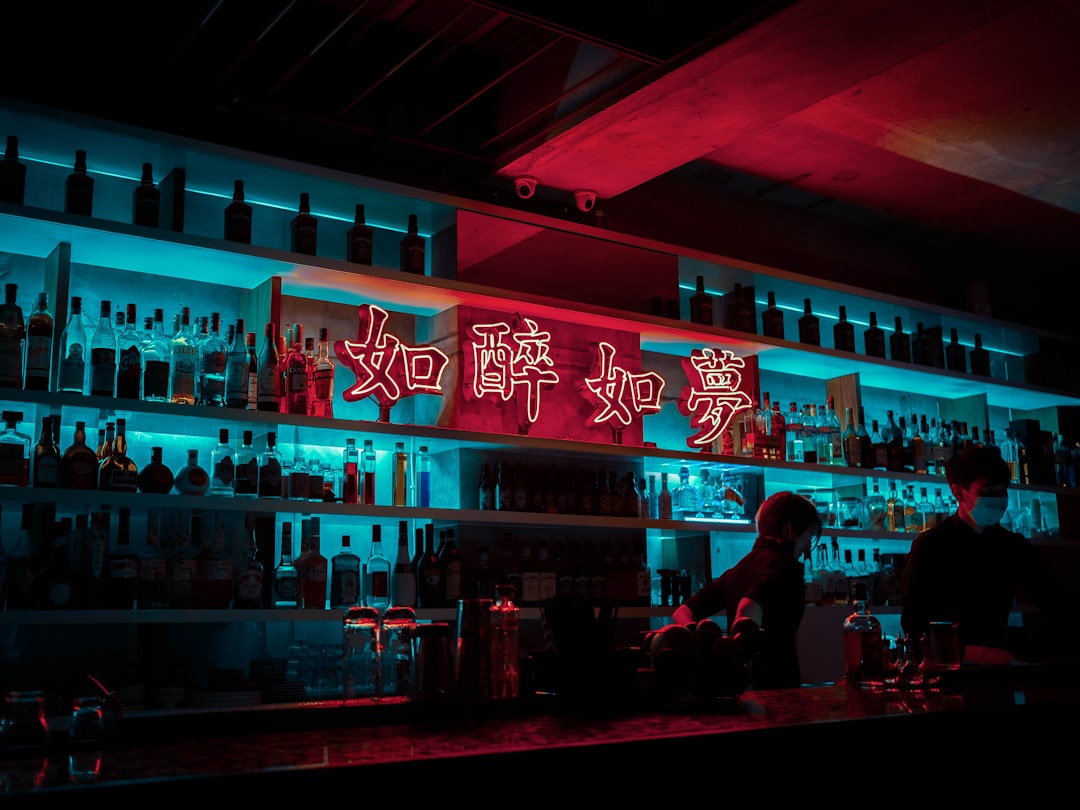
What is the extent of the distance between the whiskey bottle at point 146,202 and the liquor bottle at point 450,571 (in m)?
1.54

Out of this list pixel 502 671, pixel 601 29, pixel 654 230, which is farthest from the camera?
pixel 654 230

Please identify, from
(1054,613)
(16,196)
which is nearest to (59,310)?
(16,196)

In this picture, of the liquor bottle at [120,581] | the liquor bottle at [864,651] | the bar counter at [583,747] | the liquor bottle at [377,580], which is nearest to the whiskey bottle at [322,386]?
the liquor bottle at [377,580]

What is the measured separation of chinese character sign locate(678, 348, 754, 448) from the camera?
458cm

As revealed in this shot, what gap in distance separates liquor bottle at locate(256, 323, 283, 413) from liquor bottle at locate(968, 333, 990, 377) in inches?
156

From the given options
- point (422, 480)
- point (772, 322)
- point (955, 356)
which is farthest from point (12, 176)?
point (955, 356)

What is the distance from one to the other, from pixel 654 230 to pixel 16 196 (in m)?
2.81

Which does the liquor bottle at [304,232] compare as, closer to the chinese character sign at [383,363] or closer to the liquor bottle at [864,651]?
the chinese character sign at [383,363]

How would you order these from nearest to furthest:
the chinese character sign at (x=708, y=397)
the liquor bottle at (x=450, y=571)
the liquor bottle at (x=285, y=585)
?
the liquor bottle at (x=285, y=585), the liquor bottle at (x=450, y=571), the chinese character sign at (x=708, y=397)

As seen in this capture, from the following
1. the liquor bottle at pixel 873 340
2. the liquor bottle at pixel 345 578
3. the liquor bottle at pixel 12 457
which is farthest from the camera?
the liquor bottle at pixel 873 340

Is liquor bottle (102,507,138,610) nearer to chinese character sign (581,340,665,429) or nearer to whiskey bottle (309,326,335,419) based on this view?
whiskey bottle (309,326,335,419)

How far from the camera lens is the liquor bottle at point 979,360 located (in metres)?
5.77

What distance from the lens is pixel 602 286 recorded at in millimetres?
4430

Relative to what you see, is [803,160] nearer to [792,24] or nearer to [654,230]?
[654,230]
